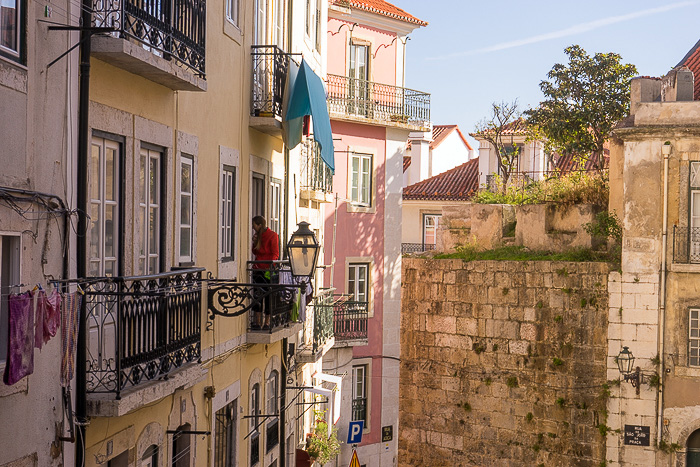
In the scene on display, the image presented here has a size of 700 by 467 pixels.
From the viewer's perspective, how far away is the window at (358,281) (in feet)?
67.8

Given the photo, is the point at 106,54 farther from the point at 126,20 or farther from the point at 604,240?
the point at 604,240

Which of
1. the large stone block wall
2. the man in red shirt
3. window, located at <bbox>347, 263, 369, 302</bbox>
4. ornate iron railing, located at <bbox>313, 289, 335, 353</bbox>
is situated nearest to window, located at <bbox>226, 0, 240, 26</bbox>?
the man in red shirt

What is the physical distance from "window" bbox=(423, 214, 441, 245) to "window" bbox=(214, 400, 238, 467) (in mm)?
20283

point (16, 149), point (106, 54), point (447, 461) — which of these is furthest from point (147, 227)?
point (447, 461)

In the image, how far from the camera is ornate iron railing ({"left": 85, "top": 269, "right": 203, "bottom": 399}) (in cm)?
636

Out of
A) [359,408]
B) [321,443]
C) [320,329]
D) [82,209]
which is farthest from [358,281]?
[82,209]

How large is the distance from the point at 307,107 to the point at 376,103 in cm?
973

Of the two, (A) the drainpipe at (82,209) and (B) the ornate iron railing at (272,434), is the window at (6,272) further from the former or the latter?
(B) the ornate iron railing at (272,434)

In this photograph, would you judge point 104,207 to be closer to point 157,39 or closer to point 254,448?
point 157,39

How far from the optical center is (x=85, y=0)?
6.30m

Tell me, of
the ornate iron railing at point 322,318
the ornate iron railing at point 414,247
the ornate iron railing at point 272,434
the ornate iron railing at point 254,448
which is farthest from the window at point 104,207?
the ornate iron railing at point 414,247

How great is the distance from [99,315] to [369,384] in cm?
1486

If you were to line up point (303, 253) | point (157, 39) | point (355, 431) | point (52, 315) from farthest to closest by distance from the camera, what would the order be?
point (355, 431) → point (303, 253) → point (157, 39) → point (52, 315)

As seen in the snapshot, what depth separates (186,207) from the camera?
8.96m
